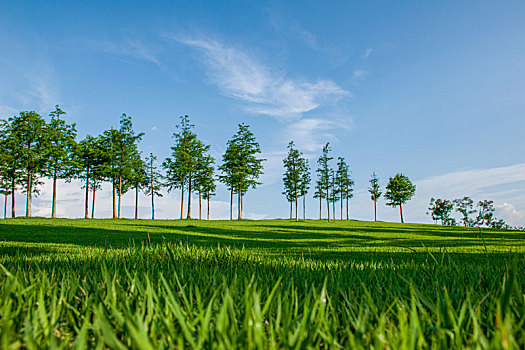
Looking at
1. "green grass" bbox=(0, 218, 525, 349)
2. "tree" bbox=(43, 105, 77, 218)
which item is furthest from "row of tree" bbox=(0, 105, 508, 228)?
"green grass" bbox=(0, 218, 525, 349)

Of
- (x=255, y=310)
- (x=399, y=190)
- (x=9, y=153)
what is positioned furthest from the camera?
(x=399, y=190)

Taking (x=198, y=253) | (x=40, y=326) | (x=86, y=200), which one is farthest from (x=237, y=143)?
(x=40, y=326)

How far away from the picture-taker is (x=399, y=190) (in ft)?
197

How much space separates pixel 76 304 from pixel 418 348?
115 centimetres

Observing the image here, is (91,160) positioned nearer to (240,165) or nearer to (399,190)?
(240,165)

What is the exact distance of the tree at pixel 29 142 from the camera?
36250mm

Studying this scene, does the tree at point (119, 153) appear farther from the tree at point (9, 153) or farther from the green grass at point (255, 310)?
the green grass at point (255, 310)

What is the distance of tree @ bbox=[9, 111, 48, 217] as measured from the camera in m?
36.2

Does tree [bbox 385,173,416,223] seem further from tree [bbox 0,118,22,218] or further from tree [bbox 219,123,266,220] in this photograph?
tree [bbox 0,118,22,218]

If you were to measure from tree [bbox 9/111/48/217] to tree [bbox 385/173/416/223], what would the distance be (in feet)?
189

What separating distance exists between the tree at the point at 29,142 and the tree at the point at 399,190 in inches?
2272

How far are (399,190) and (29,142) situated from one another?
61.3 metres

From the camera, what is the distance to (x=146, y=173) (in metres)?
52.2

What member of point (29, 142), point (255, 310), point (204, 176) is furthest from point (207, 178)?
point (255, 310)
